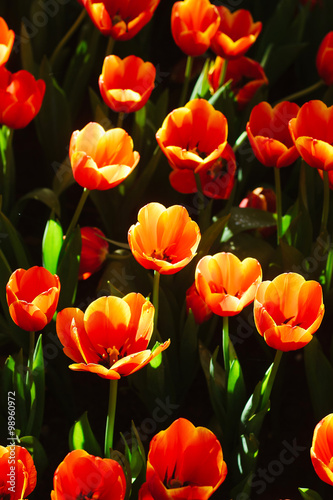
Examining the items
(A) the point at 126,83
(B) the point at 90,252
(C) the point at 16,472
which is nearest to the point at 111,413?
(C) the point at 16,472

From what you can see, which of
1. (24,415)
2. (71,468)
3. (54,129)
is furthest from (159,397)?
(54,129)

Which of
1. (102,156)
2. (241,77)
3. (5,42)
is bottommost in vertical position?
(241,77)

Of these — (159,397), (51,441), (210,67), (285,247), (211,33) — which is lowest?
(51,441)

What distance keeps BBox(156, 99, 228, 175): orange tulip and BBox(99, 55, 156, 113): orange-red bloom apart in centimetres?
10

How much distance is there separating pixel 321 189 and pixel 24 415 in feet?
2.51

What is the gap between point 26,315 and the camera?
0.93 m

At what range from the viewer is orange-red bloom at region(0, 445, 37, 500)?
799 mm

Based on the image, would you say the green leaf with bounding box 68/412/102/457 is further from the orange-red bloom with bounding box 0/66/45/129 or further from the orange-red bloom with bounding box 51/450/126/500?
the orange-red bloom with bounding box 0/66/45/129

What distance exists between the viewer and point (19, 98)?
1204 mm

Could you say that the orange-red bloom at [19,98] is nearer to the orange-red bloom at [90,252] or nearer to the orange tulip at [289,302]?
the orange-red bloom at [90,252]

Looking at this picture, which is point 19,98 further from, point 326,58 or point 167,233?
point 326,58

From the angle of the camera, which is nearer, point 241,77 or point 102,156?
point 102,156

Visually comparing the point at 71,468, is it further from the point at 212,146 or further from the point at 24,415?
the point at 212,146

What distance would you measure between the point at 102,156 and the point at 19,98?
210mm
